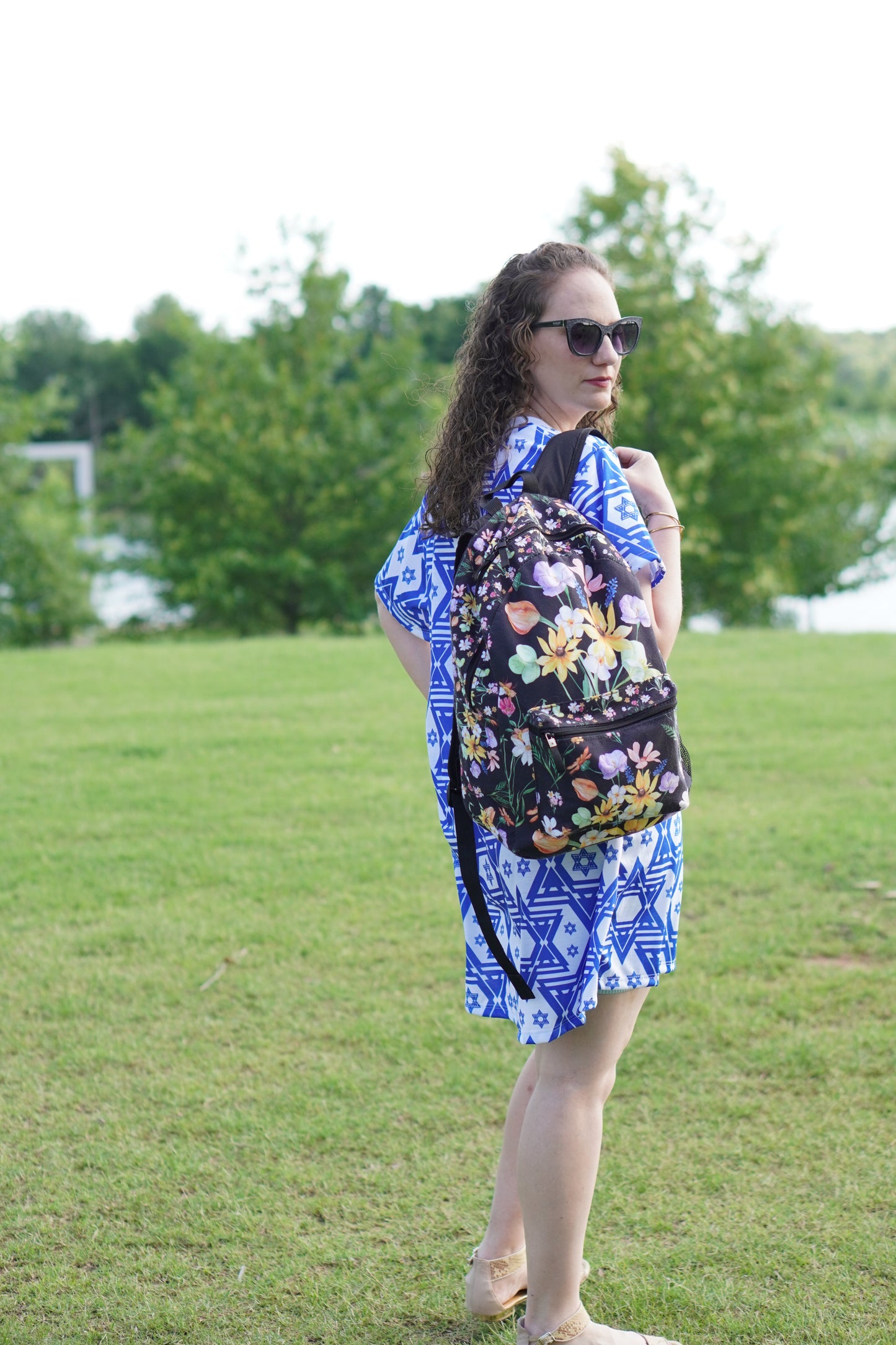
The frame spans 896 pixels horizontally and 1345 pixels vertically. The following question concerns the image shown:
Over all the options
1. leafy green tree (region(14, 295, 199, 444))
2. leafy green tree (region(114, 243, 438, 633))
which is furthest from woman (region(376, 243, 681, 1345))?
leafy green tree (region(14, 295, 199, 444))

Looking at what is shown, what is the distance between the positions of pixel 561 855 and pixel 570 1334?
89 cm

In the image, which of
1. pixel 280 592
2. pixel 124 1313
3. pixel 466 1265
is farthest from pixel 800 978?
pixel 280 592

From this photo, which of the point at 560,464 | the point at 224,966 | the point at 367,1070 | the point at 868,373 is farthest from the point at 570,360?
the point at 868,373

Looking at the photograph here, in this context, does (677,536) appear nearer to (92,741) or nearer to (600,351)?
(600,351)

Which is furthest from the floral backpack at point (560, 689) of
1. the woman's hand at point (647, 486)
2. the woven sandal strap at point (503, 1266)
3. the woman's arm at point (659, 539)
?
the woven sandal strap at point (503, 1266)

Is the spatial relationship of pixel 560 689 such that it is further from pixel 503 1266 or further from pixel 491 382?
pixel 503 1266

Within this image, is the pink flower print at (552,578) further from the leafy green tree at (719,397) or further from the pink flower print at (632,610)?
the leafy green tree at (719,397)

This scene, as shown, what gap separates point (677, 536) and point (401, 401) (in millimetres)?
20835

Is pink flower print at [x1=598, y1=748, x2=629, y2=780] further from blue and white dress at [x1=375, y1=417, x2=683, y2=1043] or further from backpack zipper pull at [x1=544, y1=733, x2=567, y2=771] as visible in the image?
blue and white dress at [x1=375, y1=417, x2=683, y2=1043]

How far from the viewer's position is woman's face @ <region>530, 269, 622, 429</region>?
2.09 m

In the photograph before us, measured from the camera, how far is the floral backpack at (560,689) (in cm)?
181

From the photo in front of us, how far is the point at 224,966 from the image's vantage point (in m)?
4.16

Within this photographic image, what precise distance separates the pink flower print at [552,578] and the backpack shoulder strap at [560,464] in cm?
14

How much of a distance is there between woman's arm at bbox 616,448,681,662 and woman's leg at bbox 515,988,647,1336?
618 mm
